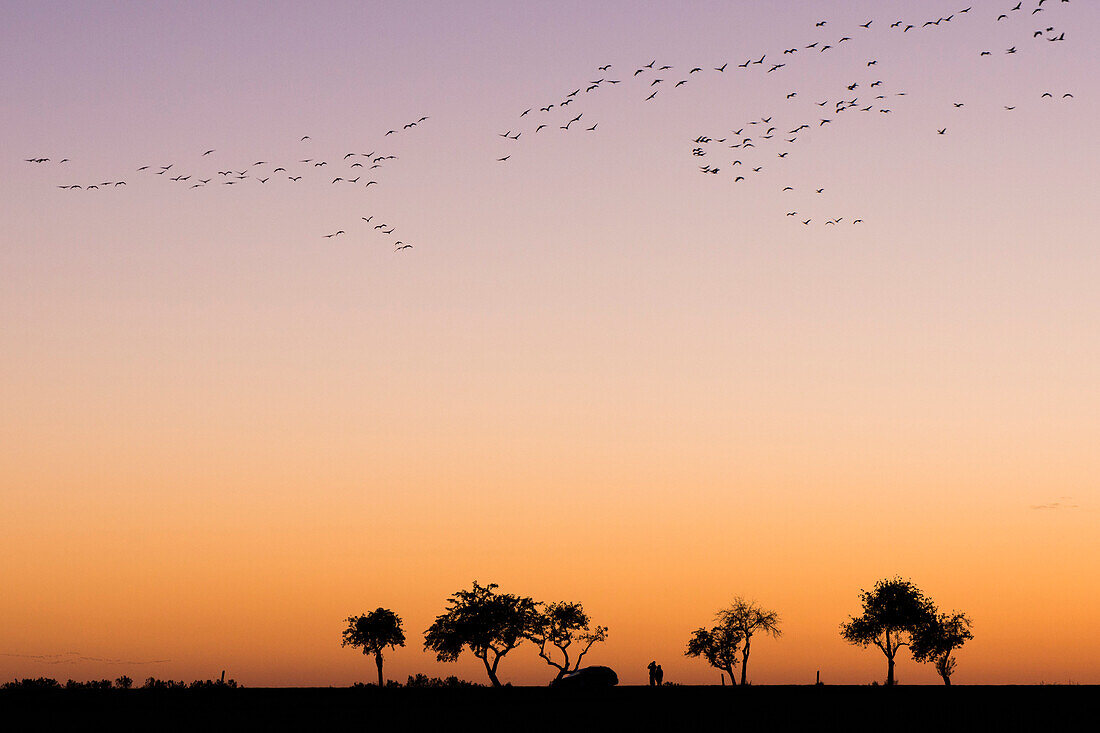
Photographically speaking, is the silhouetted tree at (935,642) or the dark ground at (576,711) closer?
the dark ground at (576,711)

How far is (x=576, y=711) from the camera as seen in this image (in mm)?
47500

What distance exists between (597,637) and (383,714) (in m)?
84.2

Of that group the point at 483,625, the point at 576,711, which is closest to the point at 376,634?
the point at 483,625

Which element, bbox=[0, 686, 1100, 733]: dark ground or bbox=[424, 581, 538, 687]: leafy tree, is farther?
bbox=[424, 581, 538, 687]: leafy tree

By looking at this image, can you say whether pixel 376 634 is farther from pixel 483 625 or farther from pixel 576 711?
pixel 576 711

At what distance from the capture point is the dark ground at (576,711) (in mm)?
39438

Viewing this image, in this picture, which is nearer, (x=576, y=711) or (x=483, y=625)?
(x=576, y=711)

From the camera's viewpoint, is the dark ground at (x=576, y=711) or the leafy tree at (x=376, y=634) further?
the leafy tree at (x=376, y=634)

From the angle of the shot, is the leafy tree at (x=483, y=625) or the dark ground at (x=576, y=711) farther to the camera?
the leafy tree at (x=483, y=625)

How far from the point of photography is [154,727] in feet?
126

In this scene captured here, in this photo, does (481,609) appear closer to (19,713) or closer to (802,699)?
(802,699)

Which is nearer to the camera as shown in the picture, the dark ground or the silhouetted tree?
the dark ground

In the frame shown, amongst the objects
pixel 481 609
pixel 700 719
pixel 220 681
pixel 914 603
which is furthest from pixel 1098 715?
pixel 914 603

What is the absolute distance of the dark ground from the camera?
129 ft
